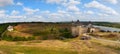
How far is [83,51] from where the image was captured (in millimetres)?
84875

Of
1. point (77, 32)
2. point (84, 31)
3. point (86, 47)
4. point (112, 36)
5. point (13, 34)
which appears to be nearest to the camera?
point (86, 47)

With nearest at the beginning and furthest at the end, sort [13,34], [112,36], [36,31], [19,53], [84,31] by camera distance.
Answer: [19,53]
[112,36]
[84,31]
[13,34]
[36,31]

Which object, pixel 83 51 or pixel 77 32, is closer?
pixel 83 51

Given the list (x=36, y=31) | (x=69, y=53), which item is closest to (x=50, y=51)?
(x=69, y=53)

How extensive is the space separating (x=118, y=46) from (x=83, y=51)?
1849 cm

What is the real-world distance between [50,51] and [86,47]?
673 inches

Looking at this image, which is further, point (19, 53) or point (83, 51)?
point (83, 51)

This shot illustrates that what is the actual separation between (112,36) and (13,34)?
250ft

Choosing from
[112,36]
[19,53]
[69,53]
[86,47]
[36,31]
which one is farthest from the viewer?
[36,31]

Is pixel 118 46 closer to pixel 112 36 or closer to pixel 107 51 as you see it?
pixel 107 51

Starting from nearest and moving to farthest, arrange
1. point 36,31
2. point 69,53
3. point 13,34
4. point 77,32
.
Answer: point 69,53, point 77,32, point 13,34, point 36,31

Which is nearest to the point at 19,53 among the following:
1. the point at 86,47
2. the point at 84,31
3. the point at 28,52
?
the point at 28,52

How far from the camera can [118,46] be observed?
95312 millimetres

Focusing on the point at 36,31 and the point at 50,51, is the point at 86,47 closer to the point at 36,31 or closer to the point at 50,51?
the point at 50,51
